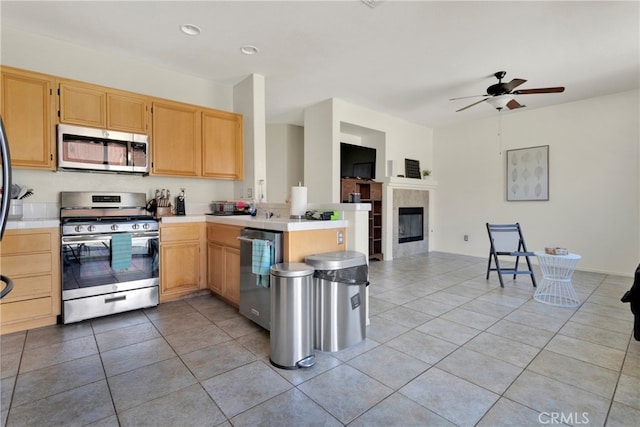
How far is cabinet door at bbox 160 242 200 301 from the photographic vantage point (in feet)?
10.8

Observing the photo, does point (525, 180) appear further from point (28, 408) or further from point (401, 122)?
point (28, 408)

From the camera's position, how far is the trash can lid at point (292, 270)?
6.72ft

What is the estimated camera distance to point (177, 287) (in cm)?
340

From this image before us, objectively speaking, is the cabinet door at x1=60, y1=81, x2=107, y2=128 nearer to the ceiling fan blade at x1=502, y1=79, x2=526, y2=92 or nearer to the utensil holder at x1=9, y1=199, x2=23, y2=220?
the utensil holder at x1=9, y1=199, x2=23, y2=220

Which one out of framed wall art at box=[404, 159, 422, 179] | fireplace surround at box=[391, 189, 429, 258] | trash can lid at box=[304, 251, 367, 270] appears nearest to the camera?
trash can lid at box=[304, 251, 367, 270]

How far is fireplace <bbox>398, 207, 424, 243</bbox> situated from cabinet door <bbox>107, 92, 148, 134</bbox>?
15.3ft

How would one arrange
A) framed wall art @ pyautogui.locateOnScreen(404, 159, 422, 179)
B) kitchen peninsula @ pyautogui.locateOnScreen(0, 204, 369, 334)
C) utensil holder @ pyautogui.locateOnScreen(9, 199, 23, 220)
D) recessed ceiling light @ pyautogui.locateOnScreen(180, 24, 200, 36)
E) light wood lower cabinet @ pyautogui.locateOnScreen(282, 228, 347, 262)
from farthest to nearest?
framed wall art @ pyautogui.locateOnScreen(404, 159, 422, 179) → recessed ceiling light @ pyautogui.locateOnScreen(180, 24, 200, 36) → utensil holder @ pyautogui.locateOnScreen(9, 199, 23, 220) → kitchen peninsula @ pyautogui.locateOnScreen(0, 204, 369, 334) → light wood lower cabinet @ pyautogui.locateOnScreen(282, 228, 347, 262)

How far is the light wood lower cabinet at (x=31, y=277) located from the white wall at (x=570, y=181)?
21.7 ft

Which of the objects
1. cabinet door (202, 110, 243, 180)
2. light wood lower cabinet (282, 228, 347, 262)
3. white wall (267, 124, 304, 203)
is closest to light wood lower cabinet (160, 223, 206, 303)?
cabinet door (202, 110, 243, 180)

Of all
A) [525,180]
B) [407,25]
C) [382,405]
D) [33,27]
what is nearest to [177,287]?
[382,405]

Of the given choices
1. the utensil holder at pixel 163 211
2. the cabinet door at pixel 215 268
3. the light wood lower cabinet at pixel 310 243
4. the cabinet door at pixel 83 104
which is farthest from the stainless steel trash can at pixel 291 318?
the cabinet door at pixel 83 104

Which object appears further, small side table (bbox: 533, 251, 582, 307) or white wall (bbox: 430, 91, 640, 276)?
white wall (bbox: 430, 91, 640, 276)

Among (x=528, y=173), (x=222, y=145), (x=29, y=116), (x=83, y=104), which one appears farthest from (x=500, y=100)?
(x=29, y=116)

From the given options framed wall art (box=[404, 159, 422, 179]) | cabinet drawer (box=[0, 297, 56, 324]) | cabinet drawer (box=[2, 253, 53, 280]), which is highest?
framed wall art (box=[404, 159, 422, 179])
